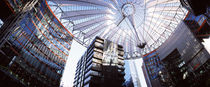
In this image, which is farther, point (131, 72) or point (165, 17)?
point (131, 72)

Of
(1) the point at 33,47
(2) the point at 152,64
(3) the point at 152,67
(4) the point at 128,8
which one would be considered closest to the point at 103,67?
(1) the point at 33,47

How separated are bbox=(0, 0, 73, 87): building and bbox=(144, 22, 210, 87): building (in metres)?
38.1

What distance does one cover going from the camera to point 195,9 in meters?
11.1

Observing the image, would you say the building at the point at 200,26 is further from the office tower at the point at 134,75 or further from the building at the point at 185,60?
the office tower at the point at 134,75

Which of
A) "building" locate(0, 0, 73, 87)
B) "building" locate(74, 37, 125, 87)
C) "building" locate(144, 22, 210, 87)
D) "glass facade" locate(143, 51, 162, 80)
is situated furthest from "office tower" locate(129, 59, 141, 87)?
"building" locate(0, 0, 73, 87)

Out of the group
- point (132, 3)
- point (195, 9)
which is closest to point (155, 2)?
point (132, 3)

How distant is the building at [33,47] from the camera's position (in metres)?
19.8

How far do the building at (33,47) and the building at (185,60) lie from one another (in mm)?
38087

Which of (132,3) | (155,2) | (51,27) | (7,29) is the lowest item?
(7,29)

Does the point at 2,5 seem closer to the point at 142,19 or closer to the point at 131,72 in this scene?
the point at 142,19

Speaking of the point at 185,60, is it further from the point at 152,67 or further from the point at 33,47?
the point at 33,47

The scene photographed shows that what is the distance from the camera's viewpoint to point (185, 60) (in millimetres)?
32031

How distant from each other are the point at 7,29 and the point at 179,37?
43611 millimetres

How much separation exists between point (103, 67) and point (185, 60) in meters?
26.7
